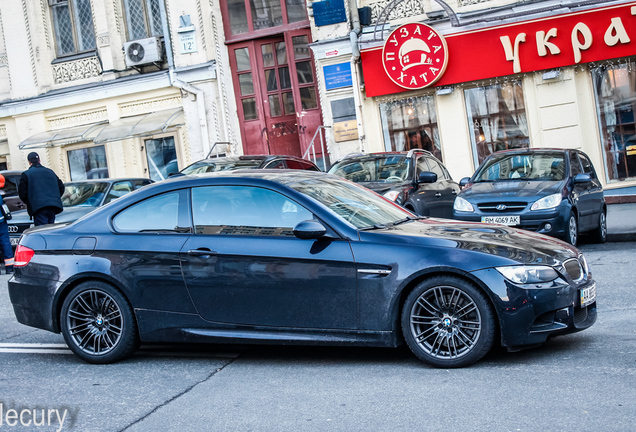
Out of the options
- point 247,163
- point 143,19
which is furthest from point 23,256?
point 143,19

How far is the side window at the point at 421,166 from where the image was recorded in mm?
13108

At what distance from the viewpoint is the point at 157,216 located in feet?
20.9

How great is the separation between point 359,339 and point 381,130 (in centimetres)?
1474

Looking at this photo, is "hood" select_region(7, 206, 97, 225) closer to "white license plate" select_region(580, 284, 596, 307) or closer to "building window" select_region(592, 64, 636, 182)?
"white license plate" select_region(580, 284, 596, 307)

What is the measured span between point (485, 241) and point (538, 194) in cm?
634

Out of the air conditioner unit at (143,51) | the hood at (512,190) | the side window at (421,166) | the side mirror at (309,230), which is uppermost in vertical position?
the air conditioner unit at (143,51)

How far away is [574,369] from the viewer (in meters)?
5.23

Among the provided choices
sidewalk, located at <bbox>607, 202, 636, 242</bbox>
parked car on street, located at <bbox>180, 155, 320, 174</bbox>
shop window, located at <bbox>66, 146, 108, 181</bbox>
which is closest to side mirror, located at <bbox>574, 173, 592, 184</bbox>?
sidewalk, located at <bbox>607, 202, 636, 242</bbox>

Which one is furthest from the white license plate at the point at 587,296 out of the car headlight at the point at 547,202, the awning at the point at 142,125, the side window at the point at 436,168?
the awning at the point at 142,125

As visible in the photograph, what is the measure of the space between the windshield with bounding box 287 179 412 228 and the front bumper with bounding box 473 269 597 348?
3.42ft

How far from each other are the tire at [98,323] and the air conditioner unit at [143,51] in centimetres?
1631

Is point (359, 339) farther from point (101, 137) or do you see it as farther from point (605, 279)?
point (101, 137)

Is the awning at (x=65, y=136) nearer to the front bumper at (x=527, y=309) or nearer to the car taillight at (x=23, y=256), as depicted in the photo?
the car taillight at (x=23, y=256)

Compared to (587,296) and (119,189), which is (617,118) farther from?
(587,296)
